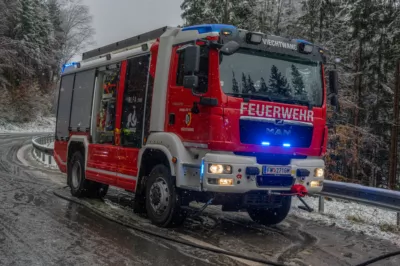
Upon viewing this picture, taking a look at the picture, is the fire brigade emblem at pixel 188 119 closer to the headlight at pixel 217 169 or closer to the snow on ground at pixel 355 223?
the headlight at pixel 217 169

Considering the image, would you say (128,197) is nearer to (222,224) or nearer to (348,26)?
(222,224)

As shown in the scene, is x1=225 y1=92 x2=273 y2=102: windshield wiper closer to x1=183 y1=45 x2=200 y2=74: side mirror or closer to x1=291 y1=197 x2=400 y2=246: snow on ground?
x1=183 y1=45 x2=200 y2=74: side mirror

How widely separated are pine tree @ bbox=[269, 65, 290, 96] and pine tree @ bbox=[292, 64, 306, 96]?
6.6 inches

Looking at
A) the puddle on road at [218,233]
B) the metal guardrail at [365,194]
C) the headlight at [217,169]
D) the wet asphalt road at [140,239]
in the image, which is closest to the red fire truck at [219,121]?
the headlight at [217,169]

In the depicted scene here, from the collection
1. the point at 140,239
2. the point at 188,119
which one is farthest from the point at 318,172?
the point at 140,239

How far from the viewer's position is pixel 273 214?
7.44m

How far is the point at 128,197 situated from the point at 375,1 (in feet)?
63.5

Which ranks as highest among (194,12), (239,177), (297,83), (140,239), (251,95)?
(194,12)

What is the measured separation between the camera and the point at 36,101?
4353 cm

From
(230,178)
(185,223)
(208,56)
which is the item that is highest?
(208,56)

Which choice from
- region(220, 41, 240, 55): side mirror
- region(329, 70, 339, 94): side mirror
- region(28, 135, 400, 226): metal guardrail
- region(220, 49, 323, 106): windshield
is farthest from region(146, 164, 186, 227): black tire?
region(28, 135, 400, 226): metal guardrail

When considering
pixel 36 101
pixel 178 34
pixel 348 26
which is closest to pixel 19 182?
pixel 178 34

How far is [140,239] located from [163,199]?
0.95 meters

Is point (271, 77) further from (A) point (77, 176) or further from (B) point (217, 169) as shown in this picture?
(A) point (77, 176)
